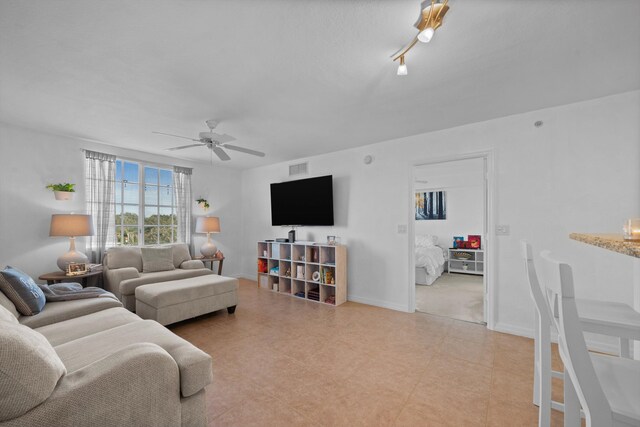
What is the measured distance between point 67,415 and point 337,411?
1416 mm

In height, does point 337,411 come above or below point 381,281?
below

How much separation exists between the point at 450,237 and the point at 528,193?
435 centimetres

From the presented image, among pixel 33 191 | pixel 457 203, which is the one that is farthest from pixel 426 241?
pixel 33 191

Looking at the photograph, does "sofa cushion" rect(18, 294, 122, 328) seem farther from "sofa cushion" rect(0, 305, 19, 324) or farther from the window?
the window

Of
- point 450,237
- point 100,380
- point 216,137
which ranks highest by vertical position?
point 216,137

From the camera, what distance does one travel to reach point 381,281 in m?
4.00

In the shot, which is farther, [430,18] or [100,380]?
[430,18]

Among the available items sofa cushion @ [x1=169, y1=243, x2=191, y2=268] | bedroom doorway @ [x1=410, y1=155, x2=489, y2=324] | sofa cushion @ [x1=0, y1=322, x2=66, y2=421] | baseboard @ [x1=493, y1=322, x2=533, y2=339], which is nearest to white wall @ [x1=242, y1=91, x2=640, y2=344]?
baseboard @ [x1=493, y1=322, x2=533, y2=339]

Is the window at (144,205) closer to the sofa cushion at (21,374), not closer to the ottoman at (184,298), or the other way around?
Answer: the ottoman at (184,298)

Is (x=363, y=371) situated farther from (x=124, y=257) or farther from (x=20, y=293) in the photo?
(x=124, y=257)

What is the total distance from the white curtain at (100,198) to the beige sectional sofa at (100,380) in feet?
8.73

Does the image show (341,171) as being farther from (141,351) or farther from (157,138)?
(141,351)

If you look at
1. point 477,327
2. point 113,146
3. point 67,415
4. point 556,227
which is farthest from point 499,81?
point 113,146

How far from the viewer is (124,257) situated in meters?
3.97
